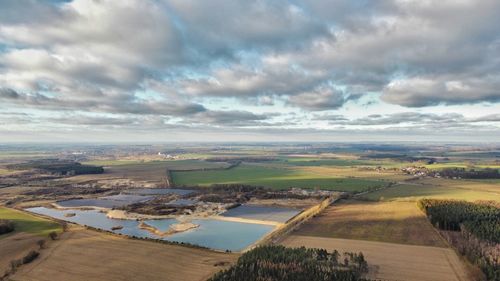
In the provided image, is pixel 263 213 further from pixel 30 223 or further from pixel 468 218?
pixel 30 223

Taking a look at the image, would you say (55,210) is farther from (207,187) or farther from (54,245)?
(207,187)

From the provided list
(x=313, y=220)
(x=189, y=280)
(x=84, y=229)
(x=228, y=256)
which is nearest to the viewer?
(x=189, y=280)

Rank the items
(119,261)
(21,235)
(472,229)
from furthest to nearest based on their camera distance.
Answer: (21,235) < (472,229) < (119,261)

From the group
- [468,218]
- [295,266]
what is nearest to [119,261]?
[295,266]

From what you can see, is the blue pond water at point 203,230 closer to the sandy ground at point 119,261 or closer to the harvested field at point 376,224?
the sandy ground at point 119,261

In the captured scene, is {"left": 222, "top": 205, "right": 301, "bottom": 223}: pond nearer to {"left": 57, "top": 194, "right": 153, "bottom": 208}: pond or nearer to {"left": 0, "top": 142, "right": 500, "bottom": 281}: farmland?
{"left": 0, "top": 142, "right": 500, "bottom": 281}: farmland

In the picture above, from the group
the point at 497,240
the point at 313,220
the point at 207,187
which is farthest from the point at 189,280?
the point at 207,187

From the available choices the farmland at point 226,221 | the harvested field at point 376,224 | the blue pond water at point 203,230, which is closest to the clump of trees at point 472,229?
the farmland at point 226,221

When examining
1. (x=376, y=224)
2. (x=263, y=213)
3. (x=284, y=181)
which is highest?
(x=284, y=181)
